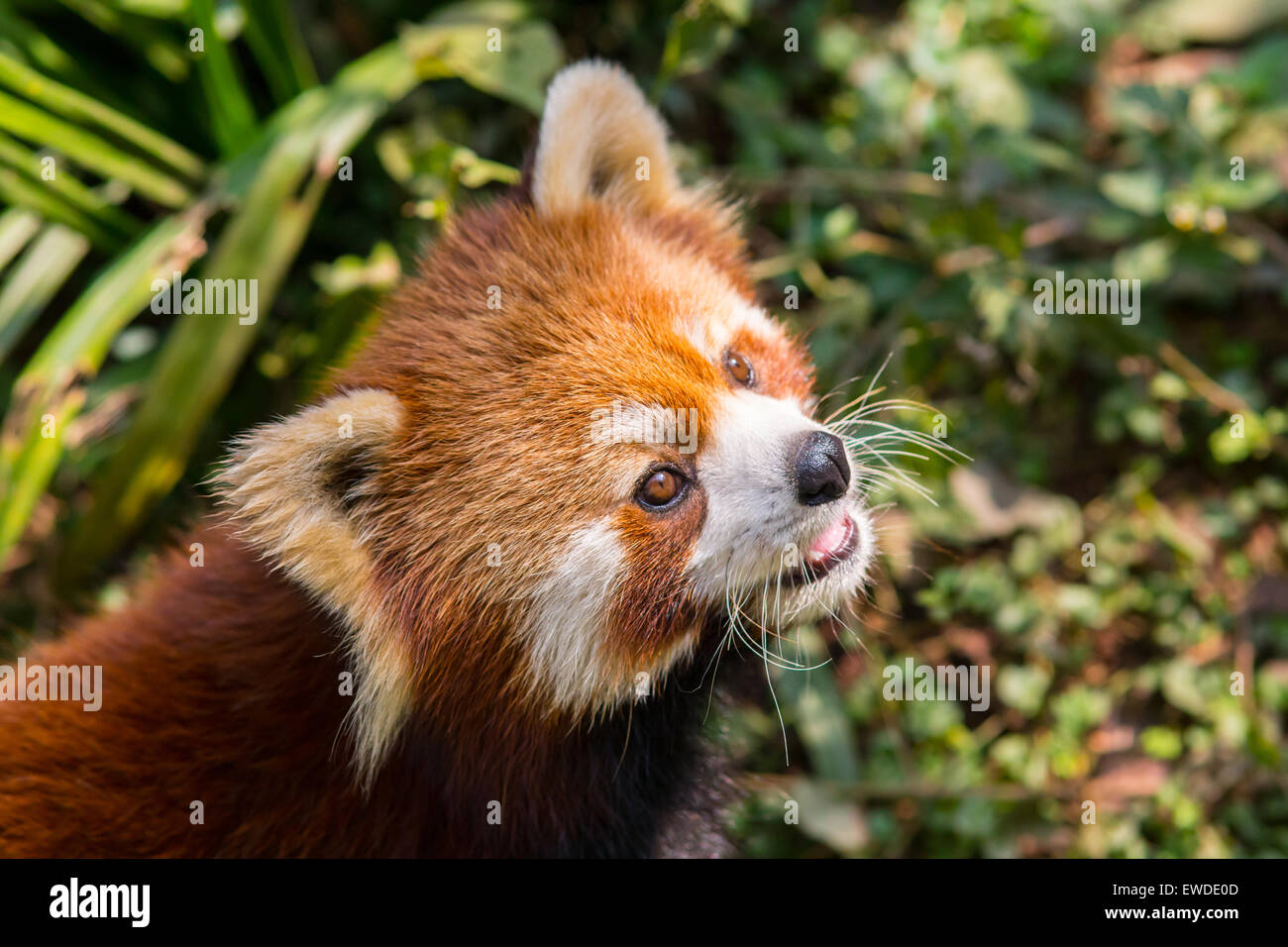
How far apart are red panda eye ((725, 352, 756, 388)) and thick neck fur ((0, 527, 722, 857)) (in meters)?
0.61

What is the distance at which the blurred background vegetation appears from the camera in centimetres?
304

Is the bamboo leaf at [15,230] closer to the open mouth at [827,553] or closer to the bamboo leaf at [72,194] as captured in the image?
the bamboo leaf at [72,194]

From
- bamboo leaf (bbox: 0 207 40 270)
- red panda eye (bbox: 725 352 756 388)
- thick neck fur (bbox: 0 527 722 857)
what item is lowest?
thick neck fur (bbox: 0 527 722 857)

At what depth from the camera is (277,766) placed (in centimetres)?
215

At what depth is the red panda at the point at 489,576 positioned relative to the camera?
1970 mm

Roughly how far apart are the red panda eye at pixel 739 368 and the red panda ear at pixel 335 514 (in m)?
0.68

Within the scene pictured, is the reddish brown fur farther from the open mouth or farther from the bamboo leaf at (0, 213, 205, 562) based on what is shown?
the bamboo leaf at (0, 213, 205, 562)

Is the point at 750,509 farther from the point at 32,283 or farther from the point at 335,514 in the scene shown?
the point at 32,283

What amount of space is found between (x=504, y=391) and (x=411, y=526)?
1.02ft

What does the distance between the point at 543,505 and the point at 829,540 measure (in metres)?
0.61

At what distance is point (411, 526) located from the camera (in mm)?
2016

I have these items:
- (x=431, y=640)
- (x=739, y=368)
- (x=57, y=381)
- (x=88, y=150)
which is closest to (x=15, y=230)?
(x=88, y=150)

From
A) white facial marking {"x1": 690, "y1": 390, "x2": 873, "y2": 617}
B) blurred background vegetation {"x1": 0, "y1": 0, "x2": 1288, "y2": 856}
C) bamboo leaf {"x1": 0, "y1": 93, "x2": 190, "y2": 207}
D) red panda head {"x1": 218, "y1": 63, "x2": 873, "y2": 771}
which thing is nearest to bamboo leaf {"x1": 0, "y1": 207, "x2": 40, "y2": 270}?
blurred background vegetation {"x1": 0, "y1": 0, "x2": 1288, "y2": 856}

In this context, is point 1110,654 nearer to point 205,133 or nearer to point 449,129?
point 449,129
